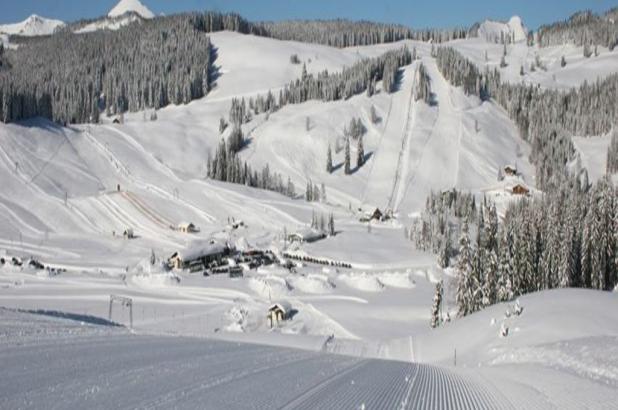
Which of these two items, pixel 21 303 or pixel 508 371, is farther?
pixel 21 303

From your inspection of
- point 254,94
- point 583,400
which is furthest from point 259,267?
point 254,94

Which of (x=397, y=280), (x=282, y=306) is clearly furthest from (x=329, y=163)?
(x=282, y=306)

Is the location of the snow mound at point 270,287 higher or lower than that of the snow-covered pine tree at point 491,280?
lower

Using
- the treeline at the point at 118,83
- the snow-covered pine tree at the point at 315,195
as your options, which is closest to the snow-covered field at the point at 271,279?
the snow-covered pine tree at the point at 315,195

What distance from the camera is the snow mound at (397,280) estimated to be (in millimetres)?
78250

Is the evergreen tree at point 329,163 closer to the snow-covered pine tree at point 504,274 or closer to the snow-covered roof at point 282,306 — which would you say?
the snow-covered roof at point 282,306

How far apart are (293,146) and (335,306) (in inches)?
3323

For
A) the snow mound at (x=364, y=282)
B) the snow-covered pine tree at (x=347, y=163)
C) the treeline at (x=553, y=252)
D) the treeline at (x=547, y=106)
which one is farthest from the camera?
the treeline at (x=547, y=106)

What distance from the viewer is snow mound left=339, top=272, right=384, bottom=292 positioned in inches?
2963

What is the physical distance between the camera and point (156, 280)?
236 feet

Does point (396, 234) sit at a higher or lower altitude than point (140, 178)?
lower

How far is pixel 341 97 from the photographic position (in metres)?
165

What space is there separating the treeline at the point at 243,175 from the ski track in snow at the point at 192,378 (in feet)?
329

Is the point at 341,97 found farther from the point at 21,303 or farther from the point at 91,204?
the point at 21,303
